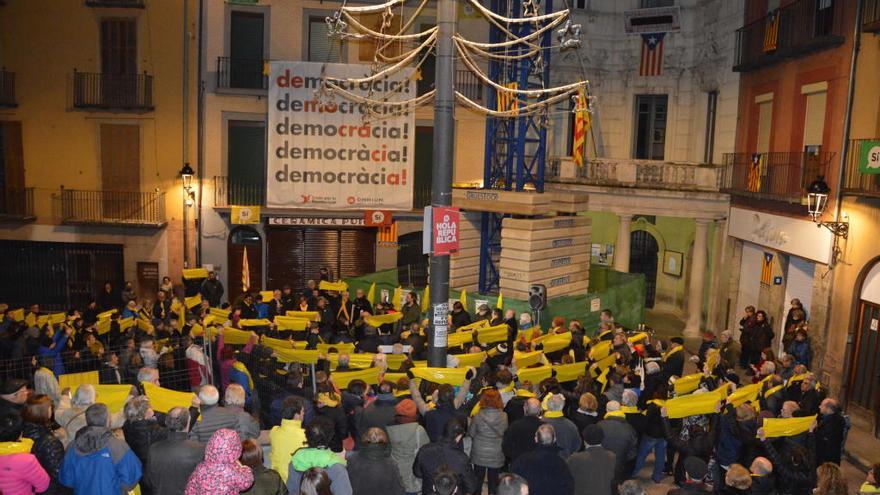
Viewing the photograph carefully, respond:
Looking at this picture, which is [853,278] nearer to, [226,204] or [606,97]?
[606,97]

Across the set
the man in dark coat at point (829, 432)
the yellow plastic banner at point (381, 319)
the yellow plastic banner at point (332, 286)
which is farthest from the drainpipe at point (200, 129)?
the man in dark coat at point (829, 432)

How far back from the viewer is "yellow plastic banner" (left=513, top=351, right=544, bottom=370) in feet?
41.3

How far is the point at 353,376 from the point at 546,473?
416 centimetres

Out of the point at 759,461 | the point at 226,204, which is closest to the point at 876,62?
the point at 759,461

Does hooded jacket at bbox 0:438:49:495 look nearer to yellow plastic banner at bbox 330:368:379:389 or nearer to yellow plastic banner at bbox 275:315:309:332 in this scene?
yellow plastic banner at bbox 330:368:379:389

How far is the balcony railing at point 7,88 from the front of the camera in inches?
910

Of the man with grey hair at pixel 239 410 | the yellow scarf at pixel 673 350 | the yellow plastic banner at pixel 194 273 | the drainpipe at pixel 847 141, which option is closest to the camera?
the man with grey hair at pixel 239 410

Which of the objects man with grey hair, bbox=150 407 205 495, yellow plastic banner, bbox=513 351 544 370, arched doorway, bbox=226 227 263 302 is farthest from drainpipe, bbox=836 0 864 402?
arched doorway, bbox=226 227 263 302

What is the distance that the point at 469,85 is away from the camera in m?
24.8

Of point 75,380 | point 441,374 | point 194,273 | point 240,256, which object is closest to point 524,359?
point 441,374

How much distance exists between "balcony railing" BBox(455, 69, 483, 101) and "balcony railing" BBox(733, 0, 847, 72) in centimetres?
766

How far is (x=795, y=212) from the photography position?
18.3 metres

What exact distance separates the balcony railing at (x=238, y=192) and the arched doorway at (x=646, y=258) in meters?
13.7

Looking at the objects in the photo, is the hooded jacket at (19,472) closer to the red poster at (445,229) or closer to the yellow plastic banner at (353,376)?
the yellow plastic banner at (353,376)
